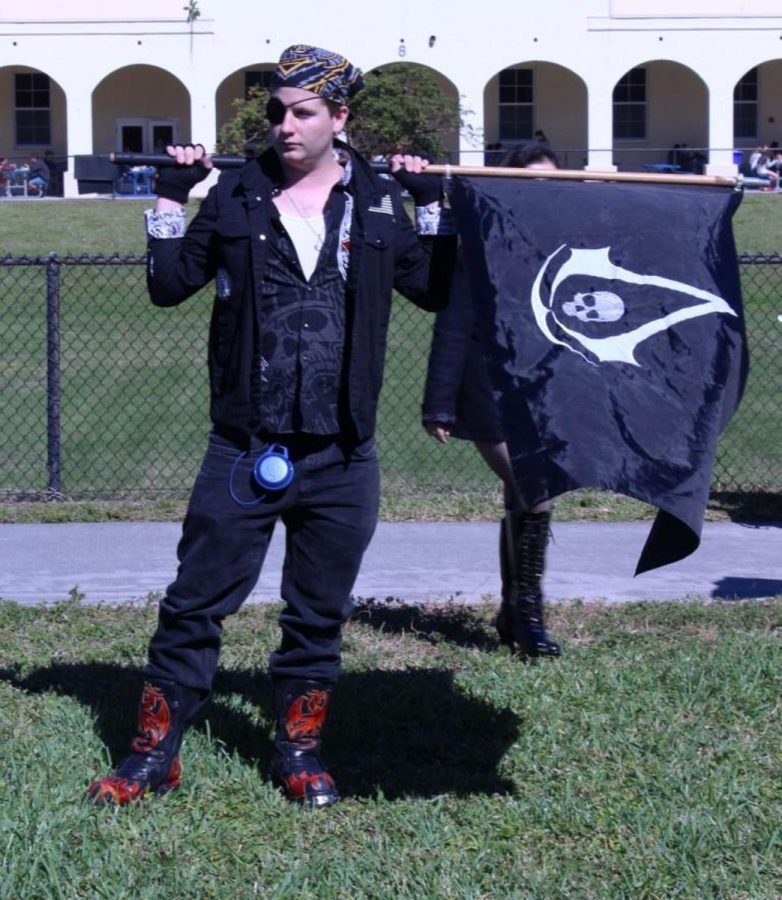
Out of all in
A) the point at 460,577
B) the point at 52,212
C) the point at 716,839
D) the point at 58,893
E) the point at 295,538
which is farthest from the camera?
the point at 52,212

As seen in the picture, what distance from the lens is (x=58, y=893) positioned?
3795 mm

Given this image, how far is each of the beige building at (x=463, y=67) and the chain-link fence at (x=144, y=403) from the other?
23.1 m

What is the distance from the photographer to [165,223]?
4.23m

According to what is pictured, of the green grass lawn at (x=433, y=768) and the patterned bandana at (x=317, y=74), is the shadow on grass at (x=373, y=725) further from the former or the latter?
the patterned bandana at (x=317, y=74)

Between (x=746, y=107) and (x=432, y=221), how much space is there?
131ft

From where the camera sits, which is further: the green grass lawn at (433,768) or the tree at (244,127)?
the tree at (244,127)

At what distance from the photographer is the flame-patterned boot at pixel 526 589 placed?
18.6ft

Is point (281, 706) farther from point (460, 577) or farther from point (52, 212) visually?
point (52, 212)

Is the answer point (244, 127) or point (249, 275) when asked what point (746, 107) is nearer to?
point (244, 127)

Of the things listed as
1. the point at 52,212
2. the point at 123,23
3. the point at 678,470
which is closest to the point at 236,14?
the point at 123,23

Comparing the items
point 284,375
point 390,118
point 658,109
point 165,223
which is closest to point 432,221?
point 284,375

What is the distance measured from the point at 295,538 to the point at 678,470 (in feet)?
3.48

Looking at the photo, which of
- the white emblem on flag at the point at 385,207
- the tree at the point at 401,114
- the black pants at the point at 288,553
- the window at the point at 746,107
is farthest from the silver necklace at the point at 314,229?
the window at the point at 746,107


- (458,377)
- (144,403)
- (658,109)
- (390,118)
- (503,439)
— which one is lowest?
(144,403)
